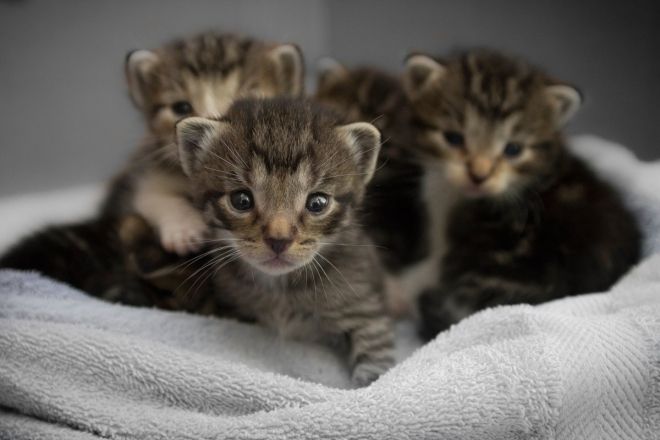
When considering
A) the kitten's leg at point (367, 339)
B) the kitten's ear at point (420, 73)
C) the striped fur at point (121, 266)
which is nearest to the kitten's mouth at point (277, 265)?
the kitten's leg at point (367, 339)

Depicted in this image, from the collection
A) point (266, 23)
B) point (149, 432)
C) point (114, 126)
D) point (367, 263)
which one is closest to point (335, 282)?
point (367, 263)

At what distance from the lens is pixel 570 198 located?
182cm

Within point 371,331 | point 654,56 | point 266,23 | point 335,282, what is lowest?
point 371,331

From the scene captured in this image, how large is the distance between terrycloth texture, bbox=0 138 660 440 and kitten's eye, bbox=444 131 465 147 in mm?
673

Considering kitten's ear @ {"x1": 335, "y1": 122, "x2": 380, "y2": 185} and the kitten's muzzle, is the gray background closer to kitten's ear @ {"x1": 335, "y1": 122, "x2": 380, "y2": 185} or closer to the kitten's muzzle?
the kitten's muzzle

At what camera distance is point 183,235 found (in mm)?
1659

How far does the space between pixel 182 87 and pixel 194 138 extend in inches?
18.2

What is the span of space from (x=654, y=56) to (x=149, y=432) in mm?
1889

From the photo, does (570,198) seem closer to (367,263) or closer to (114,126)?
(367,263)

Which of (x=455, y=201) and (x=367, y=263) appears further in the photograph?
(x=455, y=201)

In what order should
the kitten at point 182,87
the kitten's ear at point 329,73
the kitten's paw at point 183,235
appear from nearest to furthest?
1. the kitten's paw at point 183,235
2. the kitten at point 182,87
3. the kitten's ear at point 329,73

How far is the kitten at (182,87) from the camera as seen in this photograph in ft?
5.99

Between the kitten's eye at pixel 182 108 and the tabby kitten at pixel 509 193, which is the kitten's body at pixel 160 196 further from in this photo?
the tabby kitten at pixel 509 193

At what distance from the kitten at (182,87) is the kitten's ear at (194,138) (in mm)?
257
